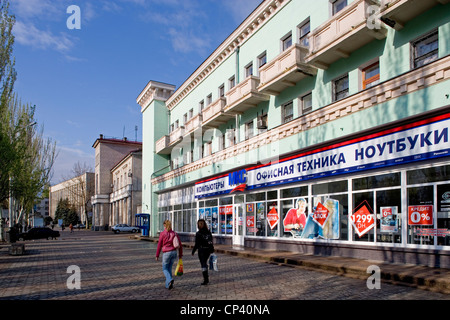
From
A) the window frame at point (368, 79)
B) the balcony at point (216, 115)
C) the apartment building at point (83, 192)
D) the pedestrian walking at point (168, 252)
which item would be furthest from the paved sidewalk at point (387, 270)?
the apartment building at point (83, 192)

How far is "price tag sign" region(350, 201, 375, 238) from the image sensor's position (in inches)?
536

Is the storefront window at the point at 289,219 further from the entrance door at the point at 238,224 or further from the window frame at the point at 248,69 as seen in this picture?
the window frame at the point at 248,69

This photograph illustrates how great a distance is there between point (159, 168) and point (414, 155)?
1180 inches

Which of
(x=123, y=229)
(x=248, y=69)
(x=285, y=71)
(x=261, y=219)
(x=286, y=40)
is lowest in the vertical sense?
(x=123, y=229)

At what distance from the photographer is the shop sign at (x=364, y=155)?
37.0 ft

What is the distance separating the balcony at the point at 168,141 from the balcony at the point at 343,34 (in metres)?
17.1

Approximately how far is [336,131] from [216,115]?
10910 mm

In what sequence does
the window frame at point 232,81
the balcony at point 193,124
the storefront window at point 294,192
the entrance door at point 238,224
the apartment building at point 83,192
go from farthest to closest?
the apartment building at point 83,192, the balcony at point 193,124, the window frame at point 232,81, the entrance door at point 238,224, the storefront window at point 294,192

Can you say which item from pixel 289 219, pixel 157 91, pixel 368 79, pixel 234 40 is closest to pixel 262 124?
pixel 289 219

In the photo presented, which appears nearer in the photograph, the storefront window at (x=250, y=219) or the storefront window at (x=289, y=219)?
the storefront window at (x=289, y=219)

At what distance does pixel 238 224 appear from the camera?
22.6 meters

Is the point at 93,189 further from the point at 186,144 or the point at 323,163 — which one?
the point at 323,163

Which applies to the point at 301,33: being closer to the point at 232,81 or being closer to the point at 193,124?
the point at 232,81

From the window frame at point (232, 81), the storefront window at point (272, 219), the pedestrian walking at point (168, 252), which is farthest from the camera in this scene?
the window frame at point (232, 81)
